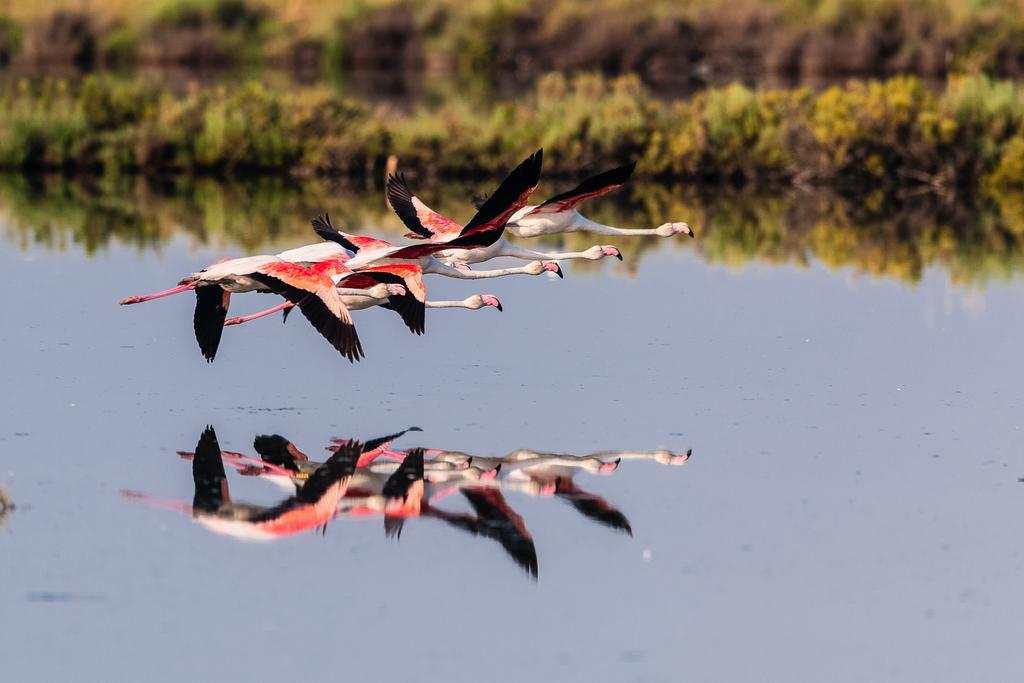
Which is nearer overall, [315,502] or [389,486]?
[315,502]

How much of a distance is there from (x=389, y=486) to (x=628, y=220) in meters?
10.5

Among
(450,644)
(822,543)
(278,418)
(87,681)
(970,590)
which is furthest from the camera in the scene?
(278,418)

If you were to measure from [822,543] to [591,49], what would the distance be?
31662 millimetres

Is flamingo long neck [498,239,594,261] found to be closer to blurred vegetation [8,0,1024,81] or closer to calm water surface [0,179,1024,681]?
calm water surface [0,179,1024,681]

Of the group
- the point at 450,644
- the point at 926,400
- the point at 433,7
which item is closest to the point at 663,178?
the point at 926,400

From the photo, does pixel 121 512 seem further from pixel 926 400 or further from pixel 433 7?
pixel 433 7

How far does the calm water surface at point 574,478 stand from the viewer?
6961 mm

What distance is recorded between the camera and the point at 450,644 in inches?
271

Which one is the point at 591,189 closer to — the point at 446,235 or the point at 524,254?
the point at 524,254

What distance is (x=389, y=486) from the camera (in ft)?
29.0

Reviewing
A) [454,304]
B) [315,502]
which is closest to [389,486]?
[315,502]

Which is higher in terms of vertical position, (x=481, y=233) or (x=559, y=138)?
(x=481, y=233)

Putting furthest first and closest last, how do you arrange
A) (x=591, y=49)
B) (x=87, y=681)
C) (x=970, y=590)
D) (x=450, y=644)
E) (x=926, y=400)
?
(x=591, y=49)
(x=926, y=400)
(x=970, y=590)
(x=450, y=644)
(x=87, y=681)

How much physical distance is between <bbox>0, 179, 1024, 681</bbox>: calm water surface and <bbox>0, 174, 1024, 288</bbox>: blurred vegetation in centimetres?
187
